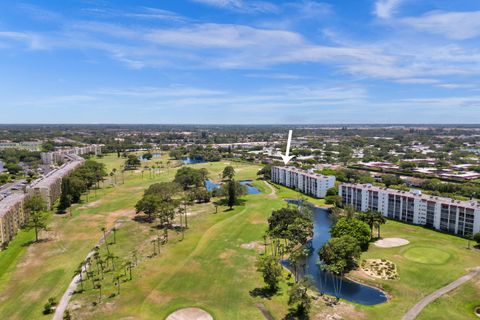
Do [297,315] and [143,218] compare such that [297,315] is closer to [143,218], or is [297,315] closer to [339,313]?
[339,313]

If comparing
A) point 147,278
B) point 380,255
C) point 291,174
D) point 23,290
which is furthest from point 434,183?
point 23,290

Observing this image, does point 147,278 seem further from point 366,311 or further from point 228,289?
point 366,311

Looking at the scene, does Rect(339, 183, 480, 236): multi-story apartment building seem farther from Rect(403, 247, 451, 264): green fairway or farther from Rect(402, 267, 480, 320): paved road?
Rect(402, 267, 480, 320): paved road

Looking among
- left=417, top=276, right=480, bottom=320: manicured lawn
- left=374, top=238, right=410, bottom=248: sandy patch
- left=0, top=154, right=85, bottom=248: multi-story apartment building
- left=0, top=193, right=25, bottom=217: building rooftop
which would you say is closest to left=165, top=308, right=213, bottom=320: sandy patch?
left=417, top=276, right=480, bottom=320: manicured lawn

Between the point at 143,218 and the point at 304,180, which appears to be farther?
the point at 304,180

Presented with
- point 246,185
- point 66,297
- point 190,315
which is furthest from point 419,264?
point 246,185

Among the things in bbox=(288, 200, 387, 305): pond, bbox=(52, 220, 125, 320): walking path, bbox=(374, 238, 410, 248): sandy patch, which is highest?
bbox=(374, 238, 410, 248): sandy patch
